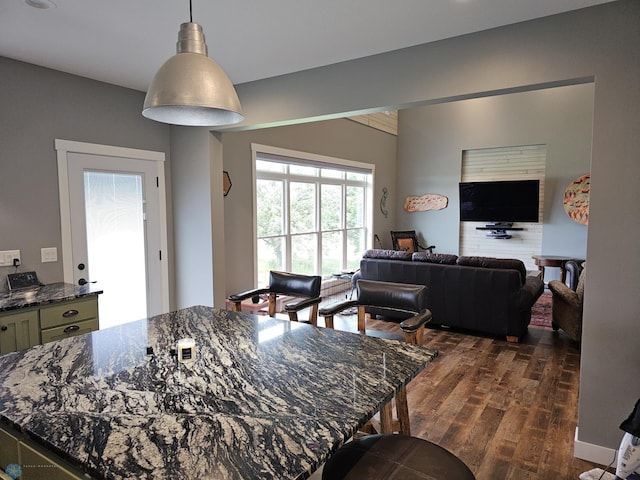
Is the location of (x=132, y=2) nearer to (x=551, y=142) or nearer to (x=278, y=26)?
(x=278, y=26)

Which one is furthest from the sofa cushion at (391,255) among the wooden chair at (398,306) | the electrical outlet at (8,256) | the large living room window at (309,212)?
the electrical outlet at (8,256)

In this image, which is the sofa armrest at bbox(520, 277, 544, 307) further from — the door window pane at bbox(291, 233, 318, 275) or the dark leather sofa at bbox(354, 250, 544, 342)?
the door window pane at bbox(291, 233, 318, 275)

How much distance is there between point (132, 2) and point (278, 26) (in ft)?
2.68

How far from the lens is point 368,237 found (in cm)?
841

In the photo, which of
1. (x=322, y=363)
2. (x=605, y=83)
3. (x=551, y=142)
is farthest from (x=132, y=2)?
(x=551, y=142)

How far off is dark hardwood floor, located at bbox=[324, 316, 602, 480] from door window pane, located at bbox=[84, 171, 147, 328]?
242 cm

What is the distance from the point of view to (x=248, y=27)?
260 centimetres

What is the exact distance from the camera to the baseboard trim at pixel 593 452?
2436mm

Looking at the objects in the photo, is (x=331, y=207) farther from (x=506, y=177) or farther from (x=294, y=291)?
(x=294, y=291)

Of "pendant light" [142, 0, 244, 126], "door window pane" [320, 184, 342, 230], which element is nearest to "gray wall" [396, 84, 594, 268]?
"door window pane" [320, 184, 342, 230]

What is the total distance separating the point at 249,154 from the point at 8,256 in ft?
9.65

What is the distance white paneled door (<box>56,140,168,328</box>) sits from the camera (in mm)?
3559

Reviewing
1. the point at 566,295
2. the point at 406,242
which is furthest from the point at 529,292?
the point at 406,242

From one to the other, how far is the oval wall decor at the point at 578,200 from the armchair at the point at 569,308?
3.10 metres
